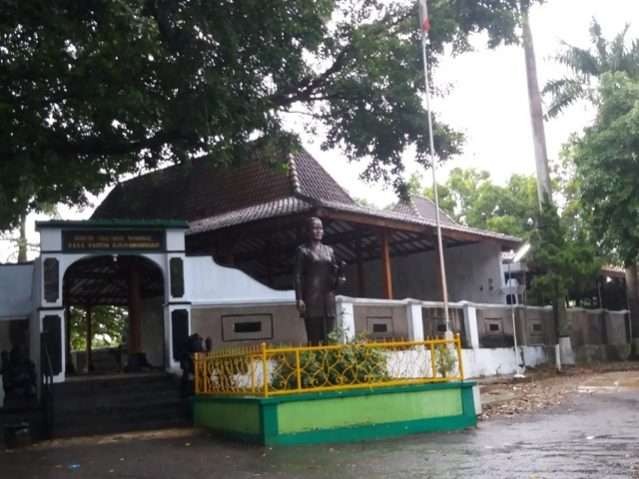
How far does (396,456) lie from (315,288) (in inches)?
125

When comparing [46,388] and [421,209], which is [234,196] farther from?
[421,209]

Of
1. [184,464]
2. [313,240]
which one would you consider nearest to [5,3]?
[313,240]

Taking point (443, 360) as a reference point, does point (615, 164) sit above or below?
above

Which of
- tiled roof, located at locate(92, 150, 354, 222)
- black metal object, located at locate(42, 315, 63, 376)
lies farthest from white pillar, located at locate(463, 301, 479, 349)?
black metal object, located at locate(42, 315, 63, 376)

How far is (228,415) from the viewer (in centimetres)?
1058

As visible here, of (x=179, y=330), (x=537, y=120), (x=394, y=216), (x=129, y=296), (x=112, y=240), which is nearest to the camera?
(x=112, y=240)

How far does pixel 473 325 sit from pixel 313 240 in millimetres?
9189

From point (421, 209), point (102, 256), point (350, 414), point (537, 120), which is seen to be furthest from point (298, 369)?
point (421, 209)

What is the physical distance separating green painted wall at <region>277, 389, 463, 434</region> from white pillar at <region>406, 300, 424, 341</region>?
21.5 feet

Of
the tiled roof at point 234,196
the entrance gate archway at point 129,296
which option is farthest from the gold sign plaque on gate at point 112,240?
Answer: the tiled roof at point 234,196

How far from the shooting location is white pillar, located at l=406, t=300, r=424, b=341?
16984 mm

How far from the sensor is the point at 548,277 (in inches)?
846

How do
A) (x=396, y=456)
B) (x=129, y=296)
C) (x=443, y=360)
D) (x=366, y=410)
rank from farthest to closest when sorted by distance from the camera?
(x=129, y=296)
(x=443, y=360)
(x=366, y=410)
(x=396, y=456)

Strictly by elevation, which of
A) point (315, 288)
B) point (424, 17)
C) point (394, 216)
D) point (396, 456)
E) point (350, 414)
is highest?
point (424, 17)
